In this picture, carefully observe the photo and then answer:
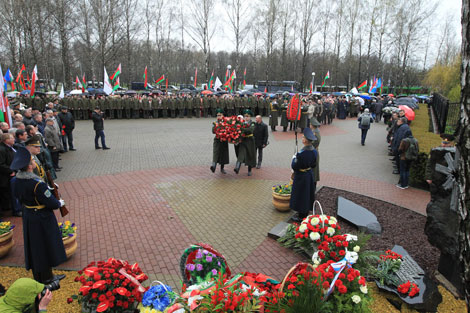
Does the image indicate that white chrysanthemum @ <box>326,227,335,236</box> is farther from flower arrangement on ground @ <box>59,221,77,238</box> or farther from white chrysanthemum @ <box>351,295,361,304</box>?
flower arrangement on ground @ <box>59,221,77,238</box>

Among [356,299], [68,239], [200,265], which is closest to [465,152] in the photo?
[356,299]

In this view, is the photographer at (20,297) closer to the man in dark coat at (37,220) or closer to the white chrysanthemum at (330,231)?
the man in dark coat at (37,220)

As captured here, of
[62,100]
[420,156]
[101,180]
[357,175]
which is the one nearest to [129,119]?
[62,100]

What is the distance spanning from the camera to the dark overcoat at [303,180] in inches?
256

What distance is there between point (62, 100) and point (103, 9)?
53.8 feet

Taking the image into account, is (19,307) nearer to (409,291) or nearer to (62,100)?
(409,291)

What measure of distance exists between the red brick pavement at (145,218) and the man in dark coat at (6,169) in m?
0.61

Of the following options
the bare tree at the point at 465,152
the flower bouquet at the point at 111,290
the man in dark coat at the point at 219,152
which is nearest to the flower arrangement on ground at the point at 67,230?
the flower bouquet at the point at 111,290

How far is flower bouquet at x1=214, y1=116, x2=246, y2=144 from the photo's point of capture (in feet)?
31.7

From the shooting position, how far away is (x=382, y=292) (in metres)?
4.57

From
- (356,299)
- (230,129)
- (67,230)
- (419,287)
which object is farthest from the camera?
(230,129)

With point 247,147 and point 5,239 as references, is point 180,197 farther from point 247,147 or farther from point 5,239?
point 5,239

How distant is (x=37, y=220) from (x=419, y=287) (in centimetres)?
553

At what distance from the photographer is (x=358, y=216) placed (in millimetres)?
7004
